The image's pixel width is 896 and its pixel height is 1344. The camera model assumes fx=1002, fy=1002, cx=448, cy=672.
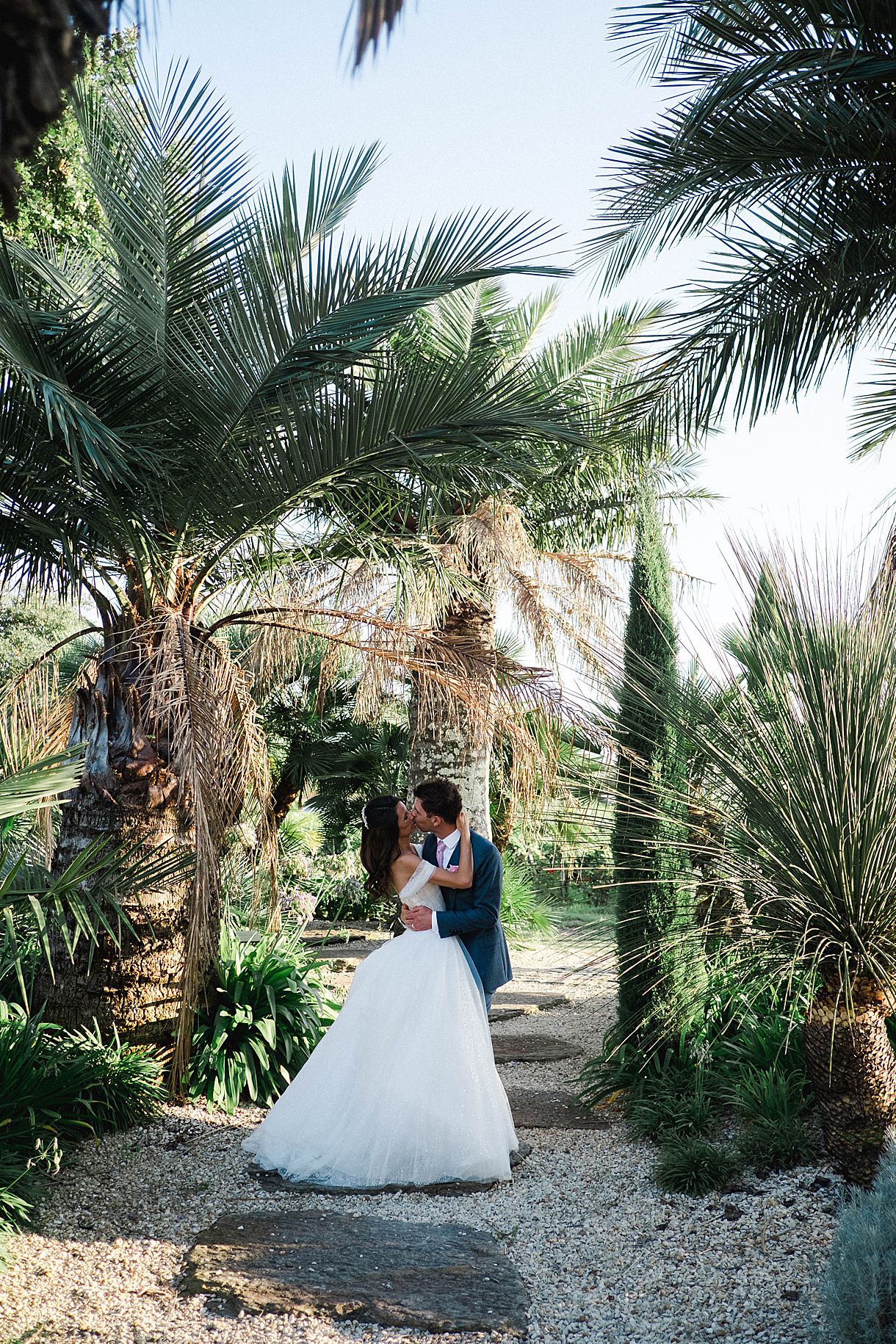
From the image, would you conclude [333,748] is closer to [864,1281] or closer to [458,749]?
[458,749]

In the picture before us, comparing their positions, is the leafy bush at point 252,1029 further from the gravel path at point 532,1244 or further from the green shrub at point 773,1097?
the green shrub at point 773,1097

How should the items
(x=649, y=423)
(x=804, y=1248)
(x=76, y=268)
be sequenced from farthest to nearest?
(x=76, y=268) → (x=649, y=423) → (x=804, y=1248)

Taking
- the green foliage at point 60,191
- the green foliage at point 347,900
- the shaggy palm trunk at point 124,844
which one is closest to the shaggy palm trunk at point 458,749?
the shaggy palm trunk at point 124,844

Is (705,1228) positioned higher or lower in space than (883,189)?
lower

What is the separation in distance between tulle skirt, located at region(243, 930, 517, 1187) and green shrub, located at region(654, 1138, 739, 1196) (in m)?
0.79

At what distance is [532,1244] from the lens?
13.6 ft

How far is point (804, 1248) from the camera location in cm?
378

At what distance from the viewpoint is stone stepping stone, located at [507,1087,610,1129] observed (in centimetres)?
589

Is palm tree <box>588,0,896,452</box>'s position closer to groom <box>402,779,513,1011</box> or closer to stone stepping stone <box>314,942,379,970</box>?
groom <box>402,779,513,1011</box>

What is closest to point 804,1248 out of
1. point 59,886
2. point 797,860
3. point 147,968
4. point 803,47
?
point 797,860

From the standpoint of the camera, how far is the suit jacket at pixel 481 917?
17.4 ft

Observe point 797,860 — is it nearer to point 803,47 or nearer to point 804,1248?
point 804,1248

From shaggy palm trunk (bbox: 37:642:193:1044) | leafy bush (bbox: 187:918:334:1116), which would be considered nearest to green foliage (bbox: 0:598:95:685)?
leafy bush (bbox: 187:918:334:1116)

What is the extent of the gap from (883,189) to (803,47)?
2.82 feet
